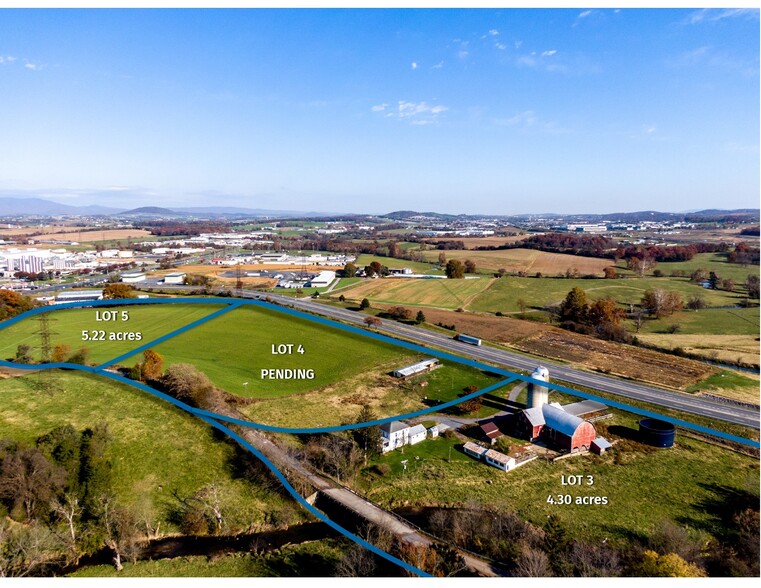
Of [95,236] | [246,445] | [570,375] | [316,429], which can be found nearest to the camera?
[246,445]

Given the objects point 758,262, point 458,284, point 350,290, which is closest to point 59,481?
point 350,290

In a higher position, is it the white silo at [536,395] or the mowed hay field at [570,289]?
the mowed hay field at [570,289]

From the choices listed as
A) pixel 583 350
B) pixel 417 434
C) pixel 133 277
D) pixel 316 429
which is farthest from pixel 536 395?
pixel 133 277

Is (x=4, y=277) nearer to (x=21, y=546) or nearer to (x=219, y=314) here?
(x=219, y=314)

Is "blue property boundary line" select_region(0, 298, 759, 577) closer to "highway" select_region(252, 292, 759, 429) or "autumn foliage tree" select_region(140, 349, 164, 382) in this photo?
"autumn foliage tree" select_region(140, 349, 164, 382)

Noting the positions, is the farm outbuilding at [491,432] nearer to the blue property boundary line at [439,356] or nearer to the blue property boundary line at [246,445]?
the blue property boundary line at [439,356]

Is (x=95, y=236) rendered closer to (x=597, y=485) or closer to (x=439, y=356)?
(x=439, y=356)

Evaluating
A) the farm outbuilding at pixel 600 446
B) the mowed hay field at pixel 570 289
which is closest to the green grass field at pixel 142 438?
the farm outbuilding at pixel 600 446
